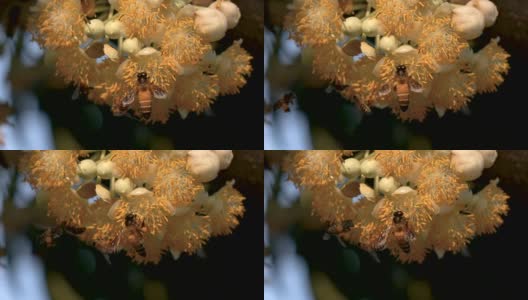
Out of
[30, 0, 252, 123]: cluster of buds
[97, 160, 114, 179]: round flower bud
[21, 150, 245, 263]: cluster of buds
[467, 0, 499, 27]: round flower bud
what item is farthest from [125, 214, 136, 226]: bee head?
[467, 0, 499, 27]: round flower bud

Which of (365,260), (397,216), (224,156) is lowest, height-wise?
(365,260)

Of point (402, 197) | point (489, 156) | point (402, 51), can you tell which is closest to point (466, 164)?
point (489, 156)

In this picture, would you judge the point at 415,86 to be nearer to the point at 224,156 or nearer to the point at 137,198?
the point at 224,156

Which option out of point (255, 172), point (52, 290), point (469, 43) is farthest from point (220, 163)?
point (469, 43)

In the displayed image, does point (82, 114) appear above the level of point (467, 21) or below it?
below

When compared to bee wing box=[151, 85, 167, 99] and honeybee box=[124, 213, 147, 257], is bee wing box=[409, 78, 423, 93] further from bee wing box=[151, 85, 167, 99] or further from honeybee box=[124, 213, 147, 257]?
honeybee box=[124, 213, 147, 257]
